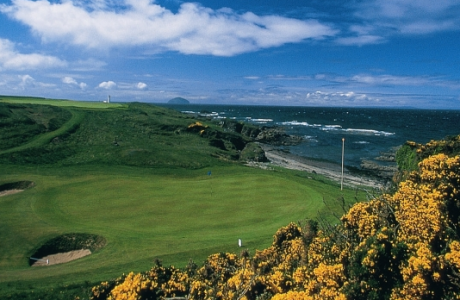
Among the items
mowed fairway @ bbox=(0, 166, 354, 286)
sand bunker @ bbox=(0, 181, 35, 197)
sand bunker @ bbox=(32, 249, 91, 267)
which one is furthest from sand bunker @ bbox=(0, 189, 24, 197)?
sand bunker @ bbox=(32, 249, 91, 267)

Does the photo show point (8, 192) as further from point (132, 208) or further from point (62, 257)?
point (62, 257)

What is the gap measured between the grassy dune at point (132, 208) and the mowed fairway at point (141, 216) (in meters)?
0.05

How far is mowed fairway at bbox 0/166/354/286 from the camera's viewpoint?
50.8ft

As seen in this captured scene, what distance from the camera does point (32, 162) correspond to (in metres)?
37.3

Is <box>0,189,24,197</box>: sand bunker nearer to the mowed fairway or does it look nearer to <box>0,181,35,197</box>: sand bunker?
<box>0,181,35,197</box>: sand bunker

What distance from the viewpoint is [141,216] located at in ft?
68.7

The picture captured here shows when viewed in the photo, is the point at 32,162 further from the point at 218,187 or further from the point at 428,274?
the point at 428,274

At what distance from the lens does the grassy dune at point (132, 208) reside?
15305 mm

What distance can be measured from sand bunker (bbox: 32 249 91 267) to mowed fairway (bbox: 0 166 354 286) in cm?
80

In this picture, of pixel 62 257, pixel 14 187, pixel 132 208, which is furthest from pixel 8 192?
pixel 62 257

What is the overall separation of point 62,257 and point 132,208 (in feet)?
18.1

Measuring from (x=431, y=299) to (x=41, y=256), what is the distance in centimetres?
1673

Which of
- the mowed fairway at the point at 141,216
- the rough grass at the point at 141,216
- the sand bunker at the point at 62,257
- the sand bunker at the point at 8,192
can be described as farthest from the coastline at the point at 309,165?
the sand bunker at the point at 8,192

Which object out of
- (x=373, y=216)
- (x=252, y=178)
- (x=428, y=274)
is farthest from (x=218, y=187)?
(x=428, y=274)
